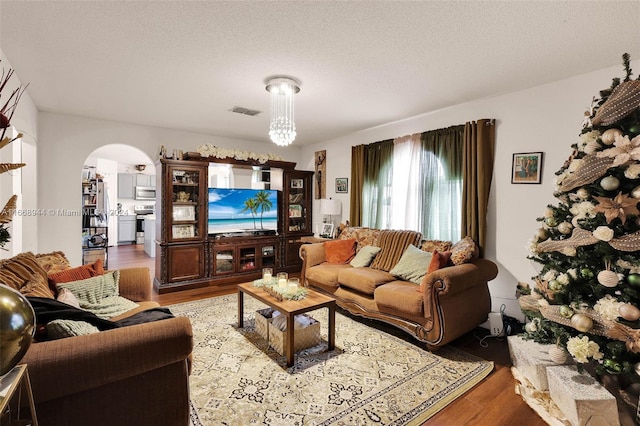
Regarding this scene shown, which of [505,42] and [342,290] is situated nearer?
[505,42]

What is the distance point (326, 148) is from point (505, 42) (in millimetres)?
3697

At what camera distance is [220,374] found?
230 centimetres

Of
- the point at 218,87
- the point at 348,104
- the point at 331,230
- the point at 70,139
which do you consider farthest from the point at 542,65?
the point at 70,139

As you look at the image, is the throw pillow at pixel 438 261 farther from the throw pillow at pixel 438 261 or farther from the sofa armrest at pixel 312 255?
the sofa armrest at pixel 312 255

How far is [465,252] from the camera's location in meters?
2.96

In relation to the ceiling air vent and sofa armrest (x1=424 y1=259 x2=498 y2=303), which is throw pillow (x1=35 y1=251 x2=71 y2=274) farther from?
sofa armrest (x1=424 y1=259 x2=498 y2=303)

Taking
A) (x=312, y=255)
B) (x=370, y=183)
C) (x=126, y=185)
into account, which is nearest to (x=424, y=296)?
(x=312, y=255)

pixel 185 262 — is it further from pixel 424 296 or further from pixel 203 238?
pixel 424 296

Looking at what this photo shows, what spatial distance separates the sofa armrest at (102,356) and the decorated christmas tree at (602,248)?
230cm

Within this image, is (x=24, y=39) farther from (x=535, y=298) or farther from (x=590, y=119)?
(x=535, y=298)

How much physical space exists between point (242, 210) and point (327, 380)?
352 cm

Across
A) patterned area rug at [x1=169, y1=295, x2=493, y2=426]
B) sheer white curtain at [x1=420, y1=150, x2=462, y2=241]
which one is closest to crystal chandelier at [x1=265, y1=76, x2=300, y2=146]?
sheer white curtain at [x1=420, y1=150, x2=462, y2=241]

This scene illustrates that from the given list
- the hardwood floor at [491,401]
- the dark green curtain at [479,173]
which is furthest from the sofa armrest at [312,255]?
the dark green curtain at [479,173]

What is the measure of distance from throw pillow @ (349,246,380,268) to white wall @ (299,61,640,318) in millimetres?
Result: 1270
